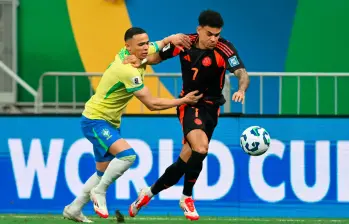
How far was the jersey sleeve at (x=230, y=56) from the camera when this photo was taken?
43.3 feet

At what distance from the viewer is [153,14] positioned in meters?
18.9

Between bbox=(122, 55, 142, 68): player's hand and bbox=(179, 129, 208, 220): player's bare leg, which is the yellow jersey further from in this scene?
bbox=(179, 129, 208, 220): player's bare leg

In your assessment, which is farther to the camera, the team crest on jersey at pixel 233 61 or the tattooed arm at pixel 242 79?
the team crest on jersey at pixel 233 61

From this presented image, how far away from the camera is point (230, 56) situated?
13.3m

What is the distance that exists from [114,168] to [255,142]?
64.6 inches

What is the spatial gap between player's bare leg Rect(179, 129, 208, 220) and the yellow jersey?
33.5 inches

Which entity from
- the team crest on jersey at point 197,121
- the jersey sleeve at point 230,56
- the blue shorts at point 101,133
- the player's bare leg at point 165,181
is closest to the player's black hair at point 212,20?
the jersey sleeve at point 230,56

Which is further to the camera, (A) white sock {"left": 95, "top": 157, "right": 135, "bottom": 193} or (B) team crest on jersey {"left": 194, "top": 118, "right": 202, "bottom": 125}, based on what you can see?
(B) team crest on jersey {"left": 194, "top": 118, "right": 202, "bottom": 125}

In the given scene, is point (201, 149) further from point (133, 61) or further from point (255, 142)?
point (133, 61)

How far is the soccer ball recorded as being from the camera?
1339 centimetres

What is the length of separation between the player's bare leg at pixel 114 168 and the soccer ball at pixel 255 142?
1.33 meters

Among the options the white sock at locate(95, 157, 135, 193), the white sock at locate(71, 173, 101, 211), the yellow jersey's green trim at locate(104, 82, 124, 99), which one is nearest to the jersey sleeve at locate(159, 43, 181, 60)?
the yellow jersey's green trim at locate(104, 82, 124, 99)

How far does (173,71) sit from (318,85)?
8.11 feet

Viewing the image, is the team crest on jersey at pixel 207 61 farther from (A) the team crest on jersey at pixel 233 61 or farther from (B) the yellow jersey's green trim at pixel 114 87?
(B) the yellow jersey's green trim at pixel 114 87
